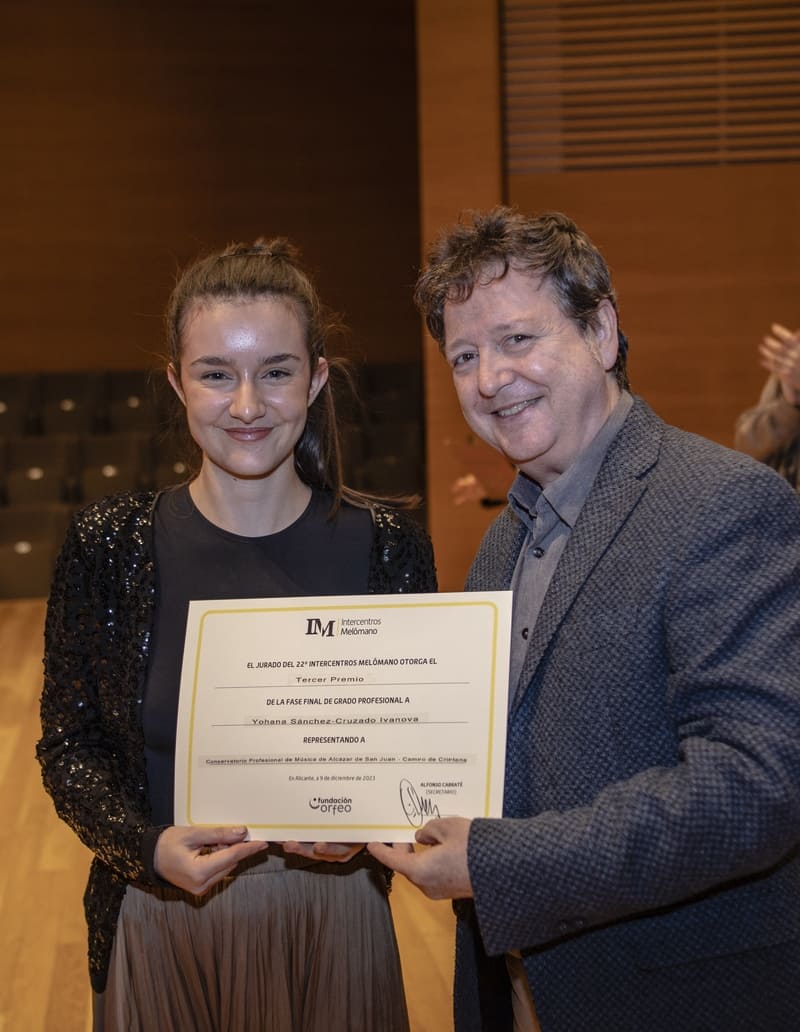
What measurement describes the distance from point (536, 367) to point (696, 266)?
387 centimetres

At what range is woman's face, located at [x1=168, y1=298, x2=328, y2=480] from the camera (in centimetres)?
161

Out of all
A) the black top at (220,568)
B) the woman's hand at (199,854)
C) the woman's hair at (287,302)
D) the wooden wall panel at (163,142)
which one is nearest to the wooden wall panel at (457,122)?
the woman's hair at (287,302)

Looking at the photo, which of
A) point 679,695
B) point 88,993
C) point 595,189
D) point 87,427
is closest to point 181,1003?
point 679,695

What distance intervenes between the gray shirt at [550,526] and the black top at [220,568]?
0.34 m

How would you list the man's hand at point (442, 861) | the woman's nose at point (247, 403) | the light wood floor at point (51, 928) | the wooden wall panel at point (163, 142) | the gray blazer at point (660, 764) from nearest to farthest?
the gray blazer at point (660, 764)
the man's hand at point (442, 861)
the woman's nose at point (247, 403)
the light wood floor at point (51, 928)
the wooden wall panel at point (163, 142)

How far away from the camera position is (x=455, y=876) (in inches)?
48.4

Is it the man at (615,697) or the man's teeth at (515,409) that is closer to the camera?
the man at (615,697)

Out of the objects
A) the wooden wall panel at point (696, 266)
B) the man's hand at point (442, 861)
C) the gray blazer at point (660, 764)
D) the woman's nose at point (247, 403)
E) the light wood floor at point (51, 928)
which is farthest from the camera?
the wooden wall panel at point (696, 266)

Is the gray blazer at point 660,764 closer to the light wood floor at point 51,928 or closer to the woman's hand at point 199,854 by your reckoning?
the woman's hand at point 199,854

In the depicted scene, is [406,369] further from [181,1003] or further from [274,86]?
[181,1003]

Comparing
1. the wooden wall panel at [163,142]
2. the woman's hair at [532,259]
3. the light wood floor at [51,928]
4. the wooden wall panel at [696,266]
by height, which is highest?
the wooden wall panel at [163,142]

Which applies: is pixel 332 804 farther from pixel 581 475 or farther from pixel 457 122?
pixel 457 122

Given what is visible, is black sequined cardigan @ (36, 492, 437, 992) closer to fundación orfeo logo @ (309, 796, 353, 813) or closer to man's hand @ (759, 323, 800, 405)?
fundación orfeo logo @ (309, 796, 353, 813)

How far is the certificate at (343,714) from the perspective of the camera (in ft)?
4.43
